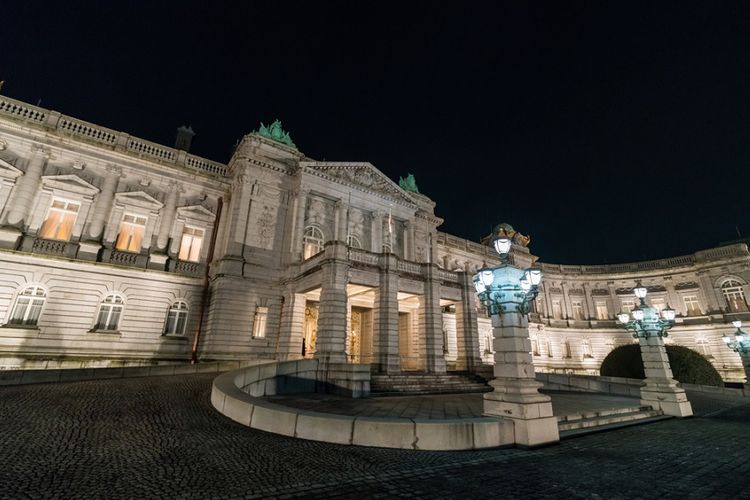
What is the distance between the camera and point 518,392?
28.6 feet

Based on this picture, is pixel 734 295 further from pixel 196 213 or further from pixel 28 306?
pixel 28 306

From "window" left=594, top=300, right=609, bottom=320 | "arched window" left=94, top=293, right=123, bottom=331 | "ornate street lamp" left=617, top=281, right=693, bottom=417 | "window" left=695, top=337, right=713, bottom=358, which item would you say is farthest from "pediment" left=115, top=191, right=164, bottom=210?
"window" left=695, top=337, right=713, bottom=358

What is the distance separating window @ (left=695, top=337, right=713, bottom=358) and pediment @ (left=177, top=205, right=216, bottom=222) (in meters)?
56.2

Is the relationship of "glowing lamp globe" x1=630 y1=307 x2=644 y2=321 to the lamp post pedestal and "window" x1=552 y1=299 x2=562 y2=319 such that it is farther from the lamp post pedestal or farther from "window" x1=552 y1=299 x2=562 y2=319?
"window" x1=552 y1=299 x2=562 y2=319

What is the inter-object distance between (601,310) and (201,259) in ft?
172

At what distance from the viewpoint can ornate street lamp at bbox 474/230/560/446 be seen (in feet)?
27.3

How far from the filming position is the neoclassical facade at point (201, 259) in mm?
19422

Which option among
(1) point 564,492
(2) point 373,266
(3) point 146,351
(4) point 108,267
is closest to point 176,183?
(4) point 108,267

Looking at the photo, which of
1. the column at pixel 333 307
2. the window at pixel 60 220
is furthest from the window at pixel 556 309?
the window at pixel 60 220

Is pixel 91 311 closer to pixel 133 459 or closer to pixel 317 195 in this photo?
pixel 317 195

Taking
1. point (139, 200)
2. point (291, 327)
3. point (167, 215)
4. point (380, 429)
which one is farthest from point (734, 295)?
point (139, 200)

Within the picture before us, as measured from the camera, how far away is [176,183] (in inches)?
977

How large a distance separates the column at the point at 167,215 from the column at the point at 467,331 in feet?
70.2

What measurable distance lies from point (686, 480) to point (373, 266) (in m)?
17.2
